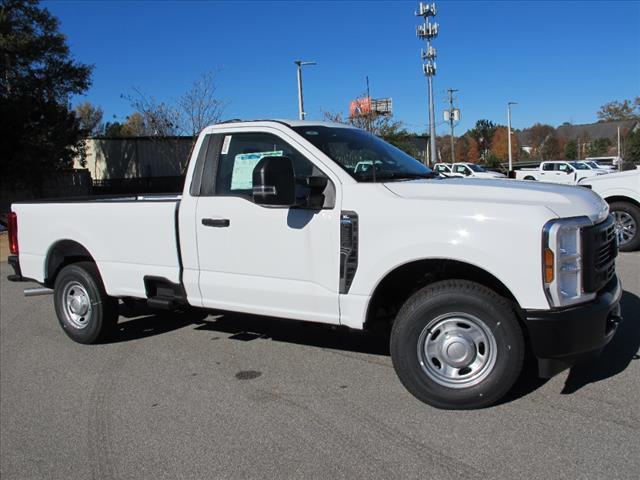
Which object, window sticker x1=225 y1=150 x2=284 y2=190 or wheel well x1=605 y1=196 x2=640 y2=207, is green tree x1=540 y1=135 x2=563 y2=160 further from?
window sticker x1=225 y1=150 x2=284 y2=190

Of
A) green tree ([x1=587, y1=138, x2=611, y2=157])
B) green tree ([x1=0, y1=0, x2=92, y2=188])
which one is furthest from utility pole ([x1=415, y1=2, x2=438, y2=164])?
green tree ([x1=587, y1=138, x2=611, y2=157])

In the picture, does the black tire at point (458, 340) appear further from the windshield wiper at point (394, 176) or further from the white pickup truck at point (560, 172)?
the white pickup truck at point (560, 172)

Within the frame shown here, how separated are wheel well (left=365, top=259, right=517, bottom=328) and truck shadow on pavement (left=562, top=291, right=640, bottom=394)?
3.33 feet

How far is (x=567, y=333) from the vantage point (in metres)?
3.57

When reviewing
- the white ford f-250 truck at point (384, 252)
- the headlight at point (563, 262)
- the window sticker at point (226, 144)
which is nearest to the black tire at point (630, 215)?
the white ford f-250 truck at point (384, 252)

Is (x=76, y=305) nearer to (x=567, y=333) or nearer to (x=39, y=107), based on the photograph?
(x=567, y=333)

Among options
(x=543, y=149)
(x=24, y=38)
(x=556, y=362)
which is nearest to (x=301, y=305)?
(x=556, y=362)

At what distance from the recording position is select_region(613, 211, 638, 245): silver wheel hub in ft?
32.2

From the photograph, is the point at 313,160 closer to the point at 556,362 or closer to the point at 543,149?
the point at 556,362

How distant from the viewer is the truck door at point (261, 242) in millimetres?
4359

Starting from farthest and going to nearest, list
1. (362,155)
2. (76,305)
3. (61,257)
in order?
(61,257) → (76,305) → (362,155)

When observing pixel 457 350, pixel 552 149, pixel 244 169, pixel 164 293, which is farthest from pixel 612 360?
pixel 552 149

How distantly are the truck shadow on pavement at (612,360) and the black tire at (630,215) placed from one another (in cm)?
453

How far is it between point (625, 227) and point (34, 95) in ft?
83.8
